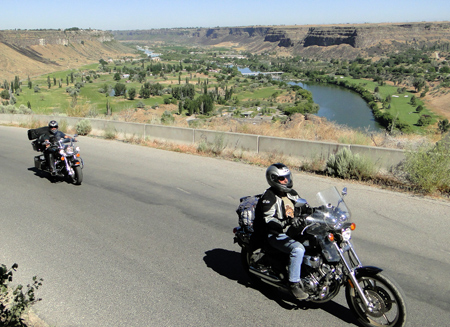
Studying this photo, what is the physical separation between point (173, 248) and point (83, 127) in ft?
42.4

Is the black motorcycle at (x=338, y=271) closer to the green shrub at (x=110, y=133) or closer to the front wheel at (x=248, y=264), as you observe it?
the front wheel at (x=248, y=264)

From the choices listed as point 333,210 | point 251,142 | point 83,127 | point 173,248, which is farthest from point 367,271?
point 83,127

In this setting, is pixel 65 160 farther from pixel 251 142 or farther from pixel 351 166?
pixel 351 166

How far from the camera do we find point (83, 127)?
17.2 m

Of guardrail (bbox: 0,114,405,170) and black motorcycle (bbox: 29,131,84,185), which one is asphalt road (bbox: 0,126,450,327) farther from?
guardrail (bbox: 0,114,405,170)

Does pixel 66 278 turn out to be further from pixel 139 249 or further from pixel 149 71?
pixel 149 71

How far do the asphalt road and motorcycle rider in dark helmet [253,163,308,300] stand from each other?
23.0 inches

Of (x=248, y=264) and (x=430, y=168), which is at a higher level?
(x=430, y=168)

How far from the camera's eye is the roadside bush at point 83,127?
17.2 meters

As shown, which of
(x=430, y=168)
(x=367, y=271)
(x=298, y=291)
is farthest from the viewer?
(x=430, y=168)

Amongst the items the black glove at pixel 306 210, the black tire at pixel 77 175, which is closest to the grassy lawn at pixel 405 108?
the black tire at pixel 77 175

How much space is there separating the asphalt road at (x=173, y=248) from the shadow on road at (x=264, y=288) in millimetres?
17

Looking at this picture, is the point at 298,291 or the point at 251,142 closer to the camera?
the point at 298,291

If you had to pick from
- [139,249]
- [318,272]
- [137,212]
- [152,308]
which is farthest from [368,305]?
[137,212]
